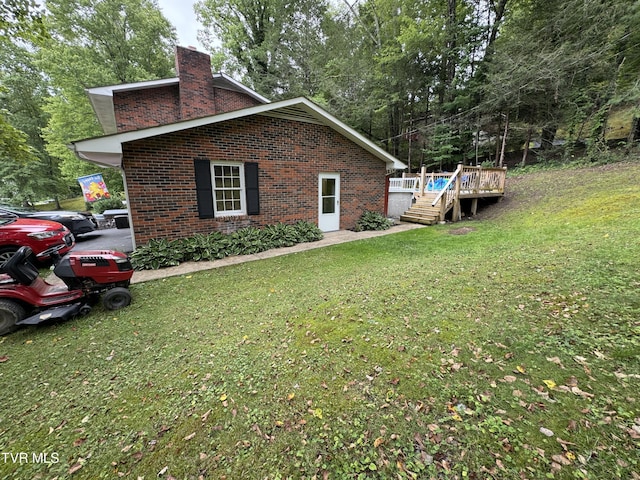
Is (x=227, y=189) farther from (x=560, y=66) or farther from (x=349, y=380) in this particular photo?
(x=560, y=66)

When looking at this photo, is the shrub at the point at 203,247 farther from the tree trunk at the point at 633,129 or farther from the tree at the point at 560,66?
the tree trunk at the point at 633,129

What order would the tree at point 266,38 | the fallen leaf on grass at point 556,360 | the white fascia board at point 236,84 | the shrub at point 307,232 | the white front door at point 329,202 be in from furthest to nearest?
the tree at point 266,38 → the white fascia board at point 236,84 → the white front door at point 329,202 → the shrub at point 307,232 → the fallen leaf on grass at point 556,360

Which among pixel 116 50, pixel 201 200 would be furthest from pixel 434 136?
pixel 116 50

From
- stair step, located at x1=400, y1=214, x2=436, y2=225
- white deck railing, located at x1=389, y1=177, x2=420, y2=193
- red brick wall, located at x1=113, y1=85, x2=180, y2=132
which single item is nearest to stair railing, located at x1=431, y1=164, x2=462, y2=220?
stair step, located at x1=400, y1=214, x2=436, y2=225

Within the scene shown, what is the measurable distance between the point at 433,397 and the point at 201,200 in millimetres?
6193

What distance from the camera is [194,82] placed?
9.20 m

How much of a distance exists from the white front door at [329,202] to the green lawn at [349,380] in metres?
4.47

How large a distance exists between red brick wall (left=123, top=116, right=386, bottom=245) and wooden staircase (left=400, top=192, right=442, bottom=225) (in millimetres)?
1370

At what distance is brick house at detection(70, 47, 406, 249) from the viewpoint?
5.65 meters

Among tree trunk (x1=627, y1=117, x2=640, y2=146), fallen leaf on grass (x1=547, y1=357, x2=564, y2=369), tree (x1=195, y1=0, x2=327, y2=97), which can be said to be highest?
tree (x1=195, y1=0, x2=327, y2=97)

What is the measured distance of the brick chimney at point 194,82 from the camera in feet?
29.0

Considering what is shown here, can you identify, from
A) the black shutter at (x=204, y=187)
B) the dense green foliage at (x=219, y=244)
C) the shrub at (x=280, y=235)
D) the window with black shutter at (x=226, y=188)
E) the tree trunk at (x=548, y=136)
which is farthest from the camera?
the tree trunk at (x=548, y=136)

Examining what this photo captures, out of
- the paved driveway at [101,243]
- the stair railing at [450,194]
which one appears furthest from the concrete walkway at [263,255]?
the paved driveway at [101,243]

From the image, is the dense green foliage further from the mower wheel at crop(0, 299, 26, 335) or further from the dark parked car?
the dark parked car
